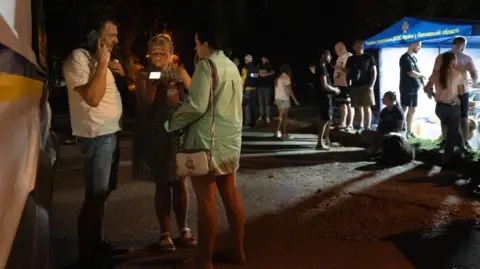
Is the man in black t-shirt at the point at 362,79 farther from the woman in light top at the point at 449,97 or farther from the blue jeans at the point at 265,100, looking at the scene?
the blue jeans at the point at 265,100

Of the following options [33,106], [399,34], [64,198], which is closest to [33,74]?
[33,106]

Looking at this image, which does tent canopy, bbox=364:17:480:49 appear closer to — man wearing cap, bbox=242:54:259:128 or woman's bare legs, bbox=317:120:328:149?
woman's bare legs, bbox=317:120:328:149

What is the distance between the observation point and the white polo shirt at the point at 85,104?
180 inches

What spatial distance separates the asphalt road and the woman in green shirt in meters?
0.50

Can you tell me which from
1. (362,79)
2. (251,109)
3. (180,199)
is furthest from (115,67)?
(251,109)

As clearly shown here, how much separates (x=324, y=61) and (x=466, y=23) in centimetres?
325

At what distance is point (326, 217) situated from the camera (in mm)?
6484

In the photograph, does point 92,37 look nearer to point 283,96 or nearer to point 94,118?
point 94,118

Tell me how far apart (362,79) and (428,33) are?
187cm

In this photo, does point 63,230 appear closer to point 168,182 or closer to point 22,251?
point 168,182

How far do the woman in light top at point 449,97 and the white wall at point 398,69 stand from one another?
8.91 ft

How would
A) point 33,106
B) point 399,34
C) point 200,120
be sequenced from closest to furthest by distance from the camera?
point 33,106
point 200,120
point 399,34

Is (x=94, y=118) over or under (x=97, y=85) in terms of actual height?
under

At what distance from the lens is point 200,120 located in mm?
4543
